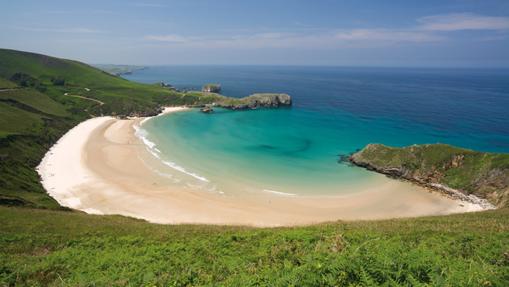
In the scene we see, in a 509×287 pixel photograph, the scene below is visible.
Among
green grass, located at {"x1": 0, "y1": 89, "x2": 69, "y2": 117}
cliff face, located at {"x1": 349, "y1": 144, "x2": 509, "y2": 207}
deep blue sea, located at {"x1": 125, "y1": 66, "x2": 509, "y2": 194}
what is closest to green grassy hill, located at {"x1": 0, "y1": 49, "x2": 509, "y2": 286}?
deep blue sea, located at {"x1": 125, "y1": 66, "x2": 509, "y2": 194}

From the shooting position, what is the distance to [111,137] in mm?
100125

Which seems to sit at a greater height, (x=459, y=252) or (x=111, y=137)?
(x=459, y=252)

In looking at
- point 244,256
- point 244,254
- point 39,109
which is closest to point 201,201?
point 244,254

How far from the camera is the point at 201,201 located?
52.6 meters

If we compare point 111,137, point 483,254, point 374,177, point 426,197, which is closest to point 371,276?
point 483,254

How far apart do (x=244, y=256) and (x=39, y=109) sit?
126028 mm

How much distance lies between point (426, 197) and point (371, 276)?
54938 millimetres

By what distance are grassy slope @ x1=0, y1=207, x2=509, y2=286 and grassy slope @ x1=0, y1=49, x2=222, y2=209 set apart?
22.1m


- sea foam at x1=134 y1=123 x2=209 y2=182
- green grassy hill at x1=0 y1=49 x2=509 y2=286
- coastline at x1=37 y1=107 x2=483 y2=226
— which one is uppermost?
green grassy hill at x1=0 y1=49 x2=509 y2=286

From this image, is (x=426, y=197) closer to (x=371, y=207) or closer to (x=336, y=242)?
(x=371, y=207)

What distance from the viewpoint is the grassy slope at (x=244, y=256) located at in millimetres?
10602

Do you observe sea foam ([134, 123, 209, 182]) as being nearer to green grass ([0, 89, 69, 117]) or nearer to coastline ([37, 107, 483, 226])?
coastline ([37, 107, 483, 226])

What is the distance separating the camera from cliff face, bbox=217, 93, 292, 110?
168 metres

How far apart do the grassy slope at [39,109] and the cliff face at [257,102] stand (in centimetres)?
1663
